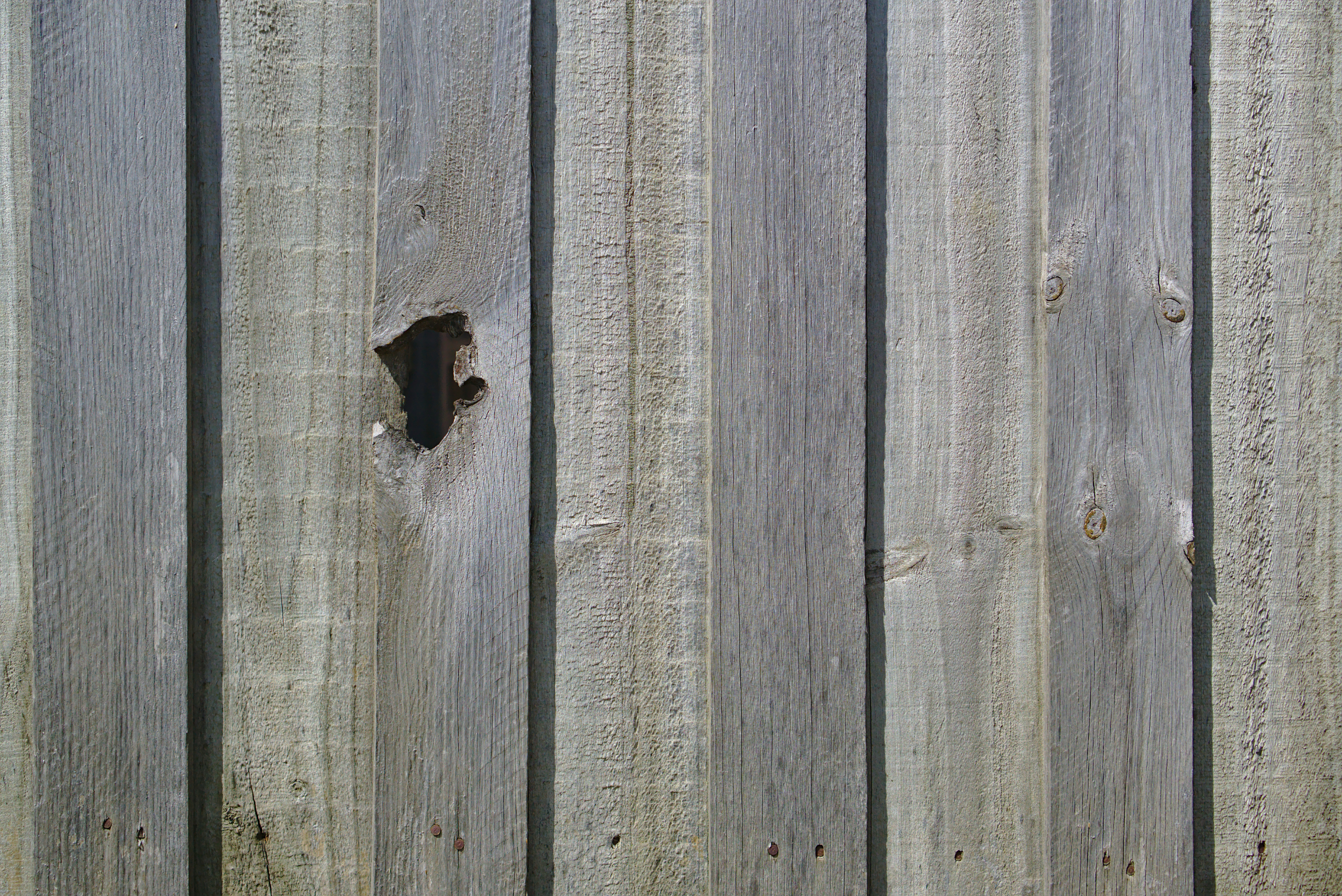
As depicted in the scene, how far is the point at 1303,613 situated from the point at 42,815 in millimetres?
2010

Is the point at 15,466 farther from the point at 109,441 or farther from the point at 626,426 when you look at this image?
the point at 626,426

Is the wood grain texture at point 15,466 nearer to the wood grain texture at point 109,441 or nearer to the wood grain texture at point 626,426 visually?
the wood grain texture at point 109,441

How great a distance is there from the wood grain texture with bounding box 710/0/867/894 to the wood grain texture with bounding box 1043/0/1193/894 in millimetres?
329

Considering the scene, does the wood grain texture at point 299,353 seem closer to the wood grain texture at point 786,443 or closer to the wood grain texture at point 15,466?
the wood grain texture at point 15,466

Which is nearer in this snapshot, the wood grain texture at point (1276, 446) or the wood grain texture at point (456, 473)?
the wood grain texture at point (456, 473)

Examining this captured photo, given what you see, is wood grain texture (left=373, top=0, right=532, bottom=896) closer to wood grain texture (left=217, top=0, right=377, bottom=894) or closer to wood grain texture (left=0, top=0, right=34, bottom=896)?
wood grain texture (left=217, top=0, right=377, bottom=894)

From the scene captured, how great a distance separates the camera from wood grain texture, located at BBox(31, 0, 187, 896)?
1195mm

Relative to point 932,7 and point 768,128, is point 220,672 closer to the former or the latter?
point 768,128

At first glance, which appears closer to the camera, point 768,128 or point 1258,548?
point 768,128

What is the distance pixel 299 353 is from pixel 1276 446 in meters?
1.58

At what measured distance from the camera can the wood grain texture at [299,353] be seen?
48.8 inches

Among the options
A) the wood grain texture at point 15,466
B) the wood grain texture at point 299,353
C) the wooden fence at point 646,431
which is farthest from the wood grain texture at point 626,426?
the wood grain texture at point 15,466

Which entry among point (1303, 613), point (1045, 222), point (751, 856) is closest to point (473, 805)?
Answer: point (751, 856)

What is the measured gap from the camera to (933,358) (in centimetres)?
130
